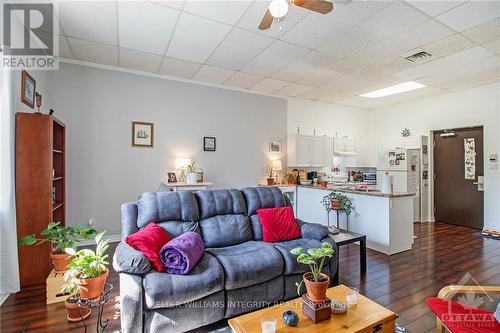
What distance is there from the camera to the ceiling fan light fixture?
200cm

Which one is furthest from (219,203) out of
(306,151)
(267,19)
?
(306,151)

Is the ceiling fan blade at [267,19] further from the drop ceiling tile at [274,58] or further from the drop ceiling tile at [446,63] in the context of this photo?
the drop ceiling tile at [446,63]

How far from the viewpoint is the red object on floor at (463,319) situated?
58.7 inches

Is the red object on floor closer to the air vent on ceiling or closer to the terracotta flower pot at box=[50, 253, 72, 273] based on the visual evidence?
the terracotta flower pot at box=[50, 253, 72, 273]

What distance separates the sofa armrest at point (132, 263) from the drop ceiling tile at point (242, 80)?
11.8 feet

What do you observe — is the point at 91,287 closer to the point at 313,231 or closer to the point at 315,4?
the point at 313,231

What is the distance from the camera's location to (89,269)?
189 centimetres

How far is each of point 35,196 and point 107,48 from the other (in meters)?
2.20

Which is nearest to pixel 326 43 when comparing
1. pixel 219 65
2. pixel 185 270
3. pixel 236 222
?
pixel 219 65

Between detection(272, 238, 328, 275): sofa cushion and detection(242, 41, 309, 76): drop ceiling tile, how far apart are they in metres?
2.57

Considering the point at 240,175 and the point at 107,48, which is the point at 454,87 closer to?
the point at 240,175

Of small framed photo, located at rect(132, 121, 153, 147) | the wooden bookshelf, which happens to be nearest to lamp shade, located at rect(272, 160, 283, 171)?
small framed photo, located at rect(132, 121, 153, 147)

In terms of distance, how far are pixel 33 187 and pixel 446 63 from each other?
5.94m

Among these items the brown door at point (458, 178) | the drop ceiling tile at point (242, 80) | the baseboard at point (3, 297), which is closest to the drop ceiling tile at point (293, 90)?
the drop ceiling tile at point (242, 80)
